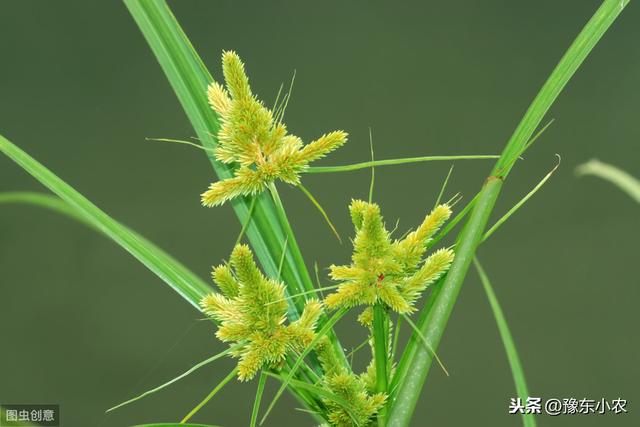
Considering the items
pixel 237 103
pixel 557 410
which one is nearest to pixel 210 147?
pixel 237 103

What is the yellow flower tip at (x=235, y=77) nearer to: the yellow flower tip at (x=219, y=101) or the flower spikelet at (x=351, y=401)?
the yellow flower tip at (x=219, y=101)

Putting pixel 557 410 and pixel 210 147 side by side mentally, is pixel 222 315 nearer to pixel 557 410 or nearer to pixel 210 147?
pixel 210 147

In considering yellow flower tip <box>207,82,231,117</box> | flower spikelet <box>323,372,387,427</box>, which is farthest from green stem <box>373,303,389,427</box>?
yellow flower tip <box>207,82,231,117</box>

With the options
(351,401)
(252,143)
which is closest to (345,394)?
(351,401)

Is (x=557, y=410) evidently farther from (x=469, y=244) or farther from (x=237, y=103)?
(x=237, y=103)

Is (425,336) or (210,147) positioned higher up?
(210,147)

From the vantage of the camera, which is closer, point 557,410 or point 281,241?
point 281,241

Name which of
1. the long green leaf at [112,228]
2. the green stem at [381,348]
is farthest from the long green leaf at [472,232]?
the long green leaf at [112,228]
